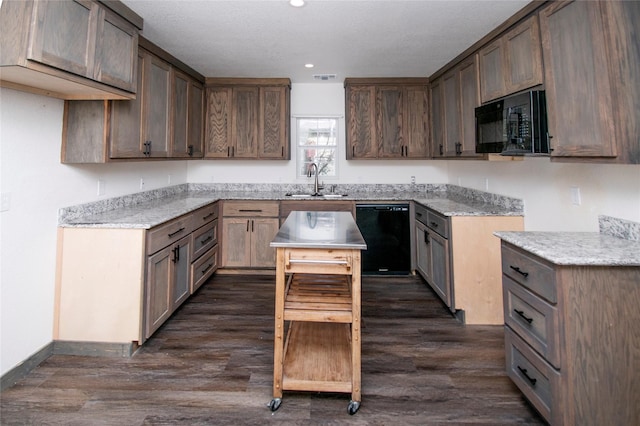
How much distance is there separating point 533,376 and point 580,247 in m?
0.71

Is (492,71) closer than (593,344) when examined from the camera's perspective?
No

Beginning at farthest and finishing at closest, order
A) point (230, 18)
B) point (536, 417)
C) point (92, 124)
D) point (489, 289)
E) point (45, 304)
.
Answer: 1. point (489, 289)
2. point (230, 18)
3. point (92, 124)
4. point (45, 304)
5. point (536, 417)

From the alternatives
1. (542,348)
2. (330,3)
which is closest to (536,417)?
(542,348)

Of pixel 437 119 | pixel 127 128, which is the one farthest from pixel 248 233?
pixel 437 119

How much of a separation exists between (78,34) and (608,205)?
3310 mm

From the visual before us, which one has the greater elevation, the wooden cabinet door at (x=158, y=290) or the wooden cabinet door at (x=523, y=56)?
the wooden cabinet door at (x=523, y=56)

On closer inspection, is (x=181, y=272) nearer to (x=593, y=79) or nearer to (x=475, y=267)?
(x=475, y=267)

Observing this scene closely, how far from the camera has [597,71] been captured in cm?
158

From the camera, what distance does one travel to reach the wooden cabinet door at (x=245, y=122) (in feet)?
13.8

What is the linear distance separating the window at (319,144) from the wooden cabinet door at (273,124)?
41 cm

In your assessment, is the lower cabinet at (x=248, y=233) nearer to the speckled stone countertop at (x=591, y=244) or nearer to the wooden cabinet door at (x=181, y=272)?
the wooden cabinet door at (x=181, y=272)

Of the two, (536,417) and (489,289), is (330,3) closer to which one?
(489,289)

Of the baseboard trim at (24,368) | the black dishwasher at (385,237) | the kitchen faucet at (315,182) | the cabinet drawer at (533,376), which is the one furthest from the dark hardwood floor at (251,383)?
the kitchen faucet at (315,182)

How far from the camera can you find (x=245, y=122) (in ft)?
13.9
